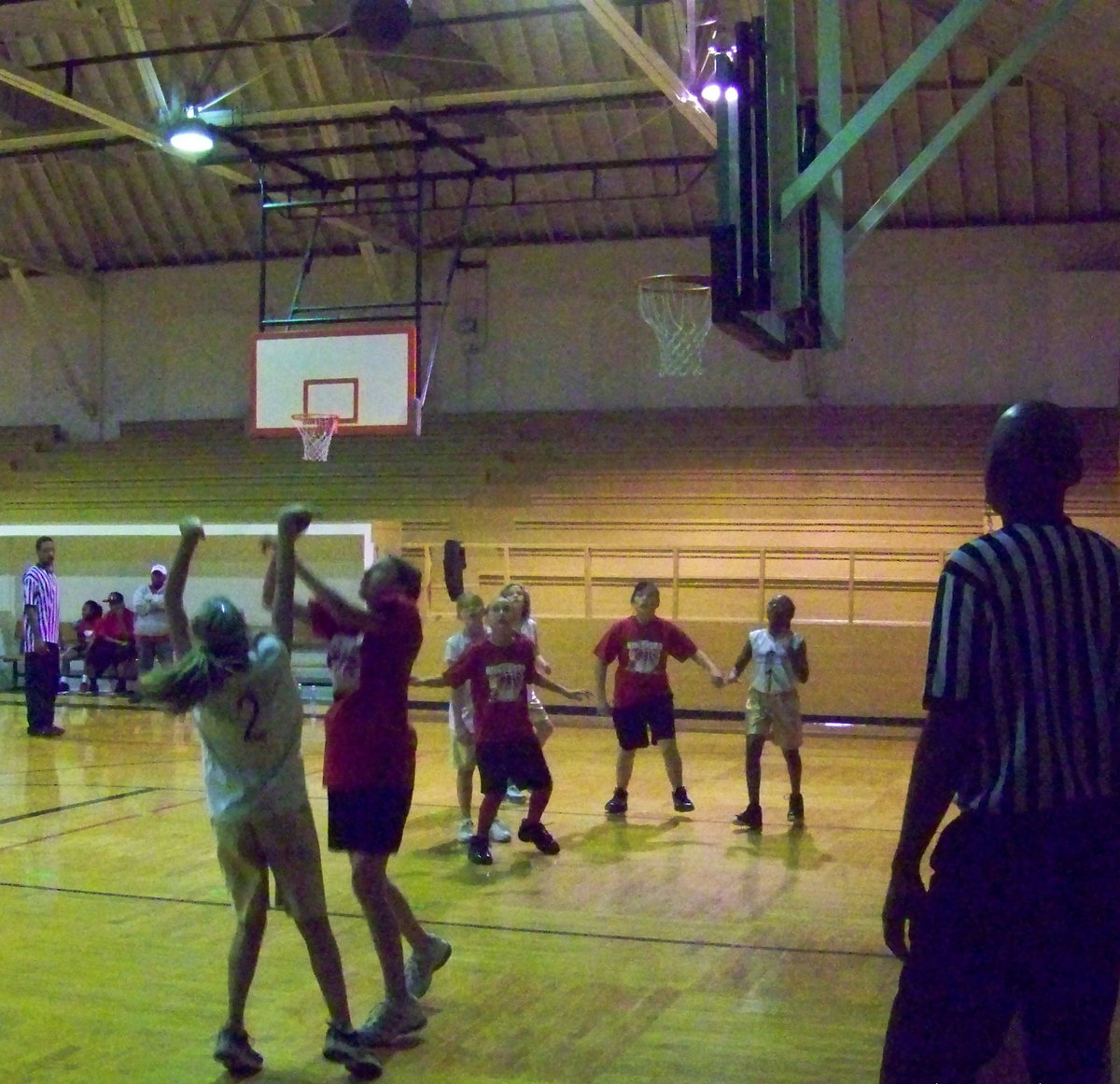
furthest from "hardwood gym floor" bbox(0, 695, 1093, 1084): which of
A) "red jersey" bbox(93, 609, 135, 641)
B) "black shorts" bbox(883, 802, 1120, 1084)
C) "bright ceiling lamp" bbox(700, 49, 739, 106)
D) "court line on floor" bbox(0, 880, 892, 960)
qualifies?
"red jersey" bbox(93, 609, 135, 641)

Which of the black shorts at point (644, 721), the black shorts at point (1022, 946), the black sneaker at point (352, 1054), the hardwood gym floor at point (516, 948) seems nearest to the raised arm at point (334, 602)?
the black sneaker at point (352, 1054)

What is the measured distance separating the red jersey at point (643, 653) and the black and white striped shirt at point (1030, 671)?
22.2 ft

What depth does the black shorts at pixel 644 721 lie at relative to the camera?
9.46m

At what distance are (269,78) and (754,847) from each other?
1358 cm

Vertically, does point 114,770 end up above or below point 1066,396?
below

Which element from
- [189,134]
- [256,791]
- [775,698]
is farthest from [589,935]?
[189,134]

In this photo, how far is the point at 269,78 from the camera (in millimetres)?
18219

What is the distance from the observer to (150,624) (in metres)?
18.0

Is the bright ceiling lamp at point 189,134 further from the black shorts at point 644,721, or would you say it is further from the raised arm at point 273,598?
the raised arm at point 273,598

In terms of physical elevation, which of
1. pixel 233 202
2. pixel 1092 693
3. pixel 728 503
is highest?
pixel 233 202

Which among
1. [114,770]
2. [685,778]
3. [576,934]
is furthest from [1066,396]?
[576,934]

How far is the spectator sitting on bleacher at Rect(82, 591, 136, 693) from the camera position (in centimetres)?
1841

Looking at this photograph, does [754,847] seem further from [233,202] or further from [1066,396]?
[233,202]

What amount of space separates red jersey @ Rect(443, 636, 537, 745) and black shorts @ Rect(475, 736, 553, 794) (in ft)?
0.12
